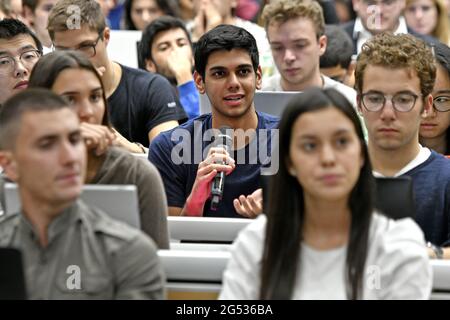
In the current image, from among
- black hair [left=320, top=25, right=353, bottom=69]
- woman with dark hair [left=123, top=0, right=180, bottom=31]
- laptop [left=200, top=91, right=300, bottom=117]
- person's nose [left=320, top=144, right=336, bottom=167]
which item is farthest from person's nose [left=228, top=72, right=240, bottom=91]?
woman with dark hair [left=123, top=0, right=180, bottom=31]

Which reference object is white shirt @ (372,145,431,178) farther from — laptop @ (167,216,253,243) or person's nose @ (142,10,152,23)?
person's nose @ (142,10,152,23)

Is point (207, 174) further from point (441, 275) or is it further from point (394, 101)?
point (441, 275)

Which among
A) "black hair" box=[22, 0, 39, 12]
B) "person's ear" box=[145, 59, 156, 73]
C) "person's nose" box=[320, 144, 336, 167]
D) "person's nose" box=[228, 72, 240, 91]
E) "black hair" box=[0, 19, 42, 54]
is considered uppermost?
"black hair" box=[22, 0, 39, 12]

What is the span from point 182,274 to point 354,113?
67 centimetres

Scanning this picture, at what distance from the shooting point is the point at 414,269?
8.85ft

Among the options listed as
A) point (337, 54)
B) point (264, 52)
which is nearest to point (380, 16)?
point (264, 52)

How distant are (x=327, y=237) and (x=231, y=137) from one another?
1332 millimetres

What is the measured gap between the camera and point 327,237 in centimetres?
276

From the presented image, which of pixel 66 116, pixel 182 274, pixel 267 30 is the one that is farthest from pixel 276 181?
pixel 267 30

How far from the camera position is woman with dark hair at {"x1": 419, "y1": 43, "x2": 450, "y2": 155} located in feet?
13.7

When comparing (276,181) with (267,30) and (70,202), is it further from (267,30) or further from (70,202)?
(267,30)

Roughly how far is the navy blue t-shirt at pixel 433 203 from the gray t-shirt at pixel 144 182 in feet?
2.92

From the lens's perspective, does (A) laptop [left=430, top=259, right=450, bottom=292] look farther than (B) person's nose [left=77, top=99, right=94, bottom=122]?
No

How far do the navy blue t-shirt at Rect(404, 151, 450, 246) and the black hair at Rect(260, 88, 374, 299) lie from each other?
2.63 ft
